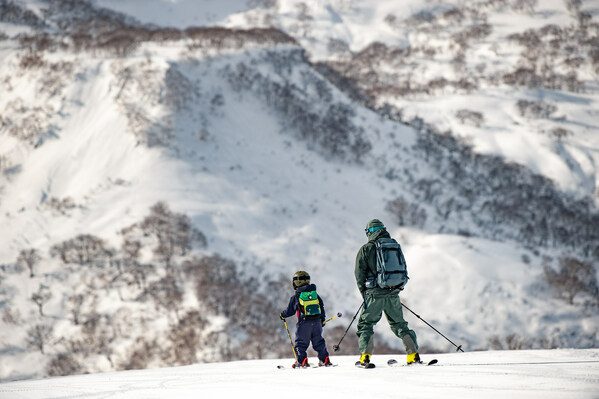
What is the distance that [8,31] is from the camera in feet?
291

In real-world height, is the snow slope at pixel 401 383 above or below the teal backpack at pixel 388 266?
below

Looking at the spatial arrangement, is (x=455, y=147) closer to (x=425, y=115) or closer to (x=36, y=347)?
(x=425, y=115)

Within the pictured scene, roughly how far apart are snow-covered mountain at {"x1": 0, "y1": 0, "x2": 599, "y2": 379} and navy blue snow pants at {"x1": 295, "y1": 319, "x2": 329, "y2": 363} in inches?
1129

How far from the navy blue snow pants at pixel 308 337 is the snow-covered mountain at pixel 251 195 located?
28668mm

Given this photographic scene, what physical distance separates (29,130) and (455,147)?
252 ft

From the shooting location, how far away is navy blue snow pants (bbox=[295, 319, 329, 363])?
9.27 metres

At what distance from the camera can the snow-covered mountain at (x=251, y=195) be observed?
41.9 m

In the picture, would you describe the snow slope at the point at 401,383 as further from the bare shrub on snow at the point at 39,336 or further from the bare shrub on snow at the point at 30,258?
the bare shrub on snow at the point at 30,258

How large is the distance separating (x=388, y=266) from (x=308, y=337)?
113 inches

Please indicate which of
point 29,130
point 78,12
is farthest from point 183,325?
point 78,12

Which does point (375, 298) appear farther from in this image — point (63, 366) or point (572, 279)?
point (572, 279)

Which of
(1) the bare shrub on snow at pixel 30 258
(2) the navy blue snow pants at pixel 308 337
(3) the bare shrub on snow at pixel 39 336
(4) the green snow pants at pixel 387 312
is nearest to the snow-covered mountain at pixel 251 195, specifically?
(3) the bare shrub on snow at pixel 39 336

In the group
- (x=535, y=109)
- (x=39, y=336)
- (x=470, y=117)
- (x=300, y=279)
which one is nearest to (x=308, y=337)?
(x=300, y=279)

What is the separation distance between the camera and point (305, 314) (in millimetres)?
9195
